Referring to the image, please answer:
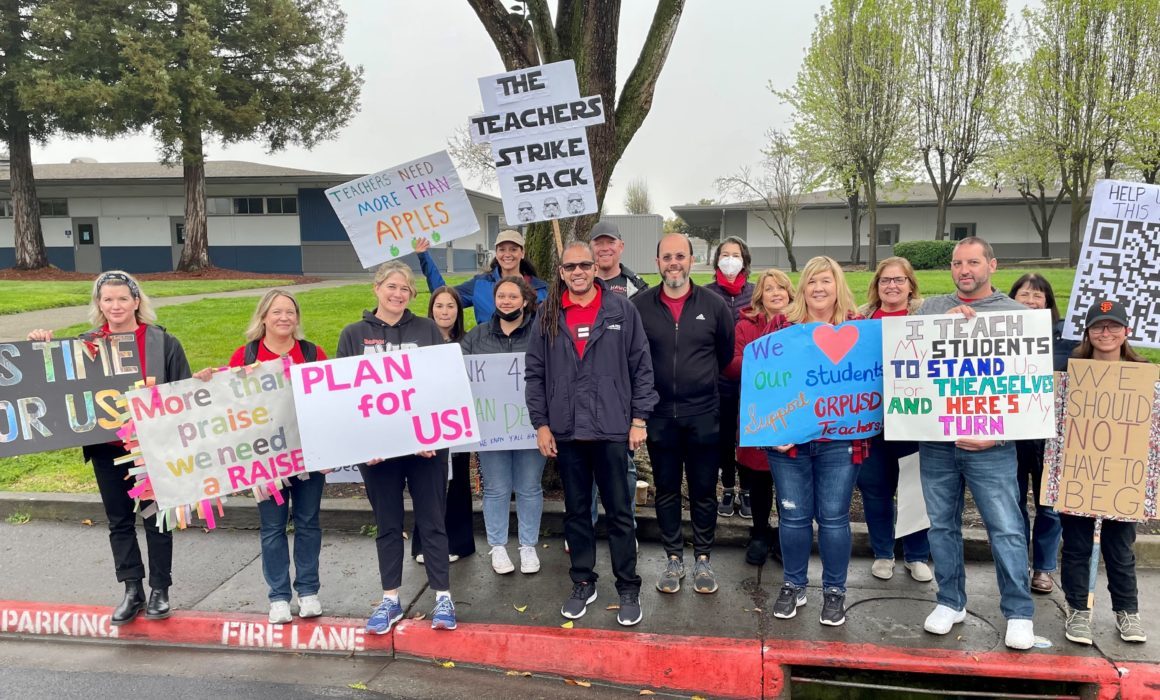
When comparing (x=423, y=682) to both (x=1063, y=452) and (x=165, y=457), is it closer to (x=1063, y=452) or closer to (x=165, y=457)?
(x=165, y=457)

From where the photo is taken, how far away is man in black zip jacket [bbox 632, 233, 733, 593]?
175 inches

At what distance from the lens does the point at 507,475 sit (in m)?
5.13

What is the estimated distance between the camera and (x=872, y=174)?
105 feet

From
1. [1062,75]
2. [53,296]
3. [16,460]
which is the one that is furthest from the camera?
[1062,75]

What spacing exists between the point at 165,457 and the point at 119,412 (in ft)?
1.33

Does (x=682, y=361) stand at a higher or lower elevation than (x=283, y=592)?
higher

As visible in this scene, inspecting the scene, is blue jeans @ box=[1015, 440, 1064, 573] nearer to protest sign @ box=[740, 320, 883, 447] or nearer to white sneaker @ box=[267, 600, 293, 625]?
protest sign @ box=[740, 320, 883, 447]

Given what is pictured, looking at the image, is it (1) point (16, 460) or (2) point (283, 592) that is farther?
(1) point (16, 460)

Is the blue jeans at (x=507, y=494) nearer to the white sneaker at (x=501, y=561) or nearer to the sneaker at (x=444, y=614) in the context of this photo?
the white sneaker at (x=501, y=561)

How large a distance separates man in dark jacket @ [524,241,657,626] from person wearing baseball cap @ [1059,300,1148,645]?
7.88ft

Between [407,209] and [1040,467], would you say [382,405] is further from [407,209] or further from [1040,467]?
[1040,467]

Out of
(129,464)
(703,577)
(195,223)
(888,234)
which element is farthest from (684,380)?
(888,234)

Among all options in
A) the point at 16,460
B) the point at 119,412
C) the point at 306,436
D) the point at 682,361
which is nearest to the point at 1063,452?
the point at 682,361

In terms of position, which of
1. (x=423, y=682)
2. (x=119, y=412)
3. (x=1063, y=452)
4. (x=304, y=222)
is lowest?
(x=423, y=682)
